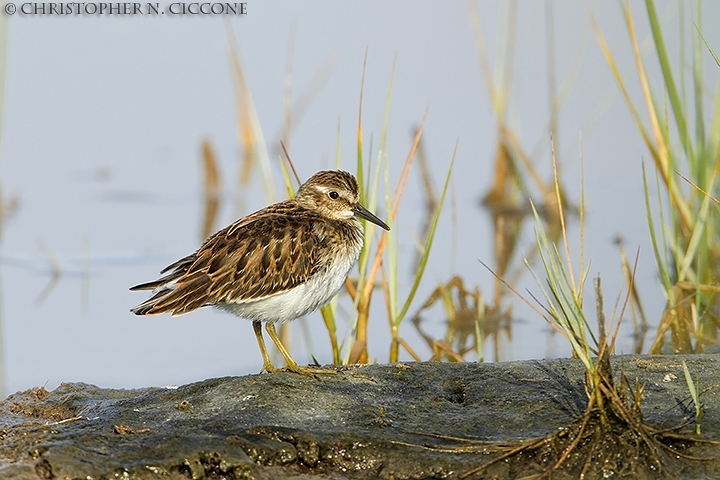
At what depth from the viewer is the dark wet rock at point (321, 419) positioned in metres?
4.22

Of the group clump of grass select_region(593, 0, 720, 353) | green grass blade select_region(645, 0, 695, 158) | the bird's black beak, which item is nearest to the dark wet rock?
the bird's black beak

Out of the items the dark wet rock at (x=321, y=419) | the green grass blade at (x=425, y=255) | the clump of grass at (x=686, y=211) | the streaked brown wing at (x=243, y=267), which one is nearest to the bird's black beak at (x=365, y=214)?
the green grass blade at (x=425, y=255)

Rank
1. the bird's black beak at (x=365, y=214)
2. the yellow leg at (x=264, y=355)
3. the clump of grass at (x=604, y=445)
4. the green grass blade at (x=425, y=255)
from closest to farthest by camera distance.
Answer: the clump of grass at (x=604, y=445)
the yellow leg at (x=264, y=355)
the green grass blade at (x=425, y=255)
the bird's black beak at (x=365, y=214)

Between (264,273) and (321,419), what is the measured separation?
1.17m

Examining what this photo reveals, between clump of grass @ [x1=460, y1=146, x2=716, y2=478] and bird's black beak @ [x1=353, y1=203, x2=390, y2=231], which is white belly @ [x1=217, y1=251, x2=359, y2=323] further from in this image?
clump of grass @ [x1=460, y1=146, x2=716, y2=478]

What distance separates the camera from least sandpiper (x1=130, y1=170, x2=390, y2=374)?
18.4 ft

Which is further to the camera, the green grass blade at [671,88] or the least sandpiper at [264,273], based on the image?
the green grass blade at [671,88]

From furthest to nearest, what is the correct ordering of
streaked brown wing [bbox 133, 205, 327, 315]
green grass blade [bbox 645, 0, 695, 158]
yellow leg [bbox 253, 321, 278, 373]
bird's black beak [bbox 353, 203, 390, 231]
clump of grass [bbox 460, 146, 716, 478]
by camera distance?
green grass blade [bbox 645, 0, 695, 158]
bird's black beak [bbox 353, 203, 390, 231]
yellow leg [bbox 253, 321, 278, 373]
streaked brown wing [bbox 133, 205, 327, 315]
clump of grass [bbox 460, 146, 716, 478]

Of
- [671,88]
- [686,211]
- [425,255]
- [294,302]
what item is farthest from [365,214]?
[686,211]

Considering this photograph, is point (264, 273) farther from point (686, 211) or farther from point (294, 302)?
point (686, 211)

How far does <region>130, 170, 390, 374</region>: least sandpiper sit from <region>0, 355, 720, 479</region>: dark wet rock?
466mm

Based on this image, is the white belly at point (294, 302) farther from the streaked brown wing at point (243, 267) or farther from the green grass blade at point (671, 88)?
the green grass blade at point (671, 88)

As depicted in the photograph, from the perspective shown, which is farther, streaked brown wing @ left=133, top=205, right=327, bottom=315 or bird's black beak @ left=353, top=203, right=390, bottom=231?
bird's black beak @ left=353, top=203, right=390, bottom=231

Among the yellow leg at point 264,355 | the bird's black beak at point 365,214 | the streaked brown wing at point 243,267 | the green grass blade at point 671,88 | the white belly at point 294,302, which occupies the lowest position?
the yellow leg at point 264,355
